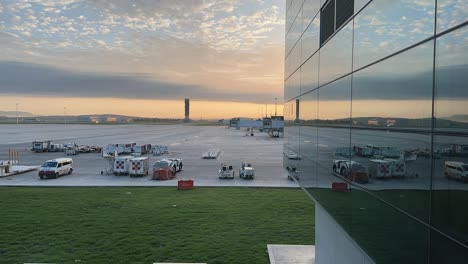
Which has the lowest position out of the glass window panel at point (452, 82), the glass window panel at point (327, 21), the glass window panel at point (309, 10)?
the glass window panel at point (452, 82)

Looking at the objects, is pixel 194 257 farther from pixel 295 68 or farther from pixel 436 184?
pixel 436 184

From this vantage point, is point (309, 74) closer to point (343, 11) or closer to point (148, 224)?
point (343, 11)

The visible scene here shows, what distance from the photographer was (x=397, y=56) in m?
5.91

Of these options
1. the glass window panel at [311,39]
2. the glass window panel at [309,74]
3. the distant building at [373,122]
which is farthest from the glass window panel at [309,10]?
the distant building at [373,122]

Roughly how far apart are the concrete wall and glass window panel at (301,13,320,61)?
5.43 meters

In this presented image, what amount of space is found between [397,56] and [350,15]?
9.76ft

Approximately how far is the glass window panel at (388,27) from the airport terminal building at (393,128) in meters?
0.02

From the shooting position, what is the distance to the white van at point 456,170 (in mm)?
4102

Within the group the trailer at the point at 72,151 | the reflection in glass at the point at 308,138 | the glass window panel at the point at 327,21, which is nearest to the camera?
the glass window panel at the point at 327,21

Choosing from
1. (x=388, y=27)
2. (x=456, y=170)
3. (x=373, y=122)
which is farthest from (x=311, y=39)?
Result: (x=456, y=170)

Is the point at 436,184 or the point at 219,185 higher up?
the point at 436,184

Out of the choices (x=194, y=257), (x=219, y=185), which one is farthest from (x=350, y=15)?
(x=219, y=185)

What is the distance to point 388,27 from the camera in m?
6.26

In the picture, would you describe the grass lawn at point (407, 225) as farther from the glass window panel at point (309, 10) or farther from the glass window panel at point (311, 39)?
the glass window panel at point (309, 10)
